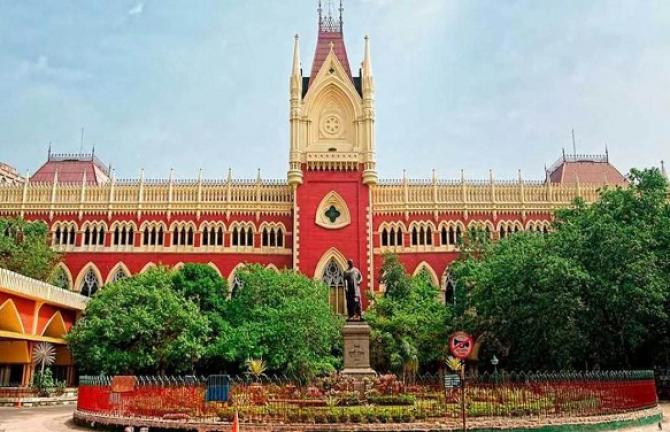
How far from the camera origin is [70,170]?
52.6 meters

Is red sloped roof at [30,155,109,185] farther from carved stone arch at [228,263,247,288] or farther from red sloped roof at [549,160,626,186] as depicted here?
red sloped roof at [549,160,626,186]

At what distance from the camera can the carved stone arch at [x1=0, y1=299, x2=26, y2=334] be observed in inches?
1325

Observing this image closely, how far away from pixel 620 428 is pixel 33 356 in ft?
103

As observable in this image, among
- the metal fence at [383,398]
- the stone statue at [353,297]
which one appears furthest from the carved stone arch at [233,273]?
the metal fence at [383,398]

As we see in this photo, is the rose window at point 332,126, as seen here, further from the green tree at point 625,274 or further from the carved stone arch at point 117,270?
the green tree at point 625,274

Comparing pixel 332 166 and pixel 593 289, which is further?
pixel 332 166

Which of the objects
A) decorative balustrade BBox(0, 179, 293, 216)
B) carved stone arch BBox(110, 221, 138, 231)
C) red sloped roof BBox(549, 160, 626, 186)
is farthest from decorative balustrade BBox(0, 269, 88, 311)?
red sloped roof BBox(549, 160, 626, 186)

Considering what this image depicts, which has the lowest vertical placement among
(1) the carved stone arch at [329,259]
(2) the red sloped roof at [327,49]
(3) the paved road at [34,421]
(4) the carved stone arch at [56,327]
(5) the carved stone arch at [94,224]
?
(3) the paved road at [34,421]

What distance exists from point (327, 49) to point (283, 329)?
77.1 ft

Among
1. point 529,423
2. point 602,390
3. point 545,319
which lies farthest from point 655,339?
point 529,423

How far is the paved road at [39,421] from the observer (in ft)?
65.9

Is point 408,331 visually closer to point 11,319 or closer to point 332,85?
point 332,85

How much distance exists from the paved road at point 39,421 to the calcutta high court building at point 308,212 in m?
17.7

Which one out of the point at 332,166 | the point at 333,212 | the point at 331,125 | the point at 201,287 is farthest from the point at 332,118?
the point at 201,287
